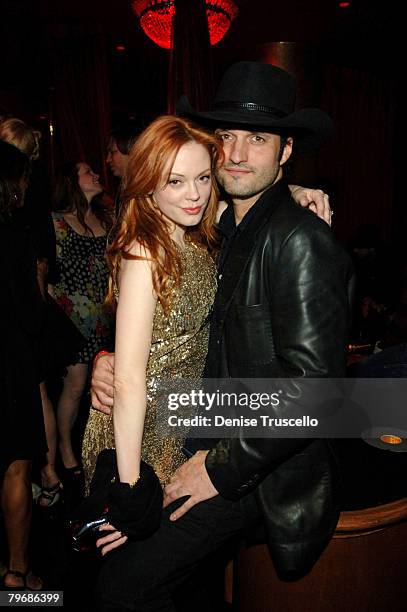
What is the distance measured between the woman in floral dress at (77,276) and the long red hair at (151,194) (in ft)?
5.33

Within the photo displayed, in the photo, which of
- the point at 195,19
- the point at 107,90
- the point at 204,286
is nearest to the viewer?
the point at 204,286

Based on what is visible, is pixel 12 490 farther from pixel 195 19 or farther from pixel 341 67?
pixel 341 67

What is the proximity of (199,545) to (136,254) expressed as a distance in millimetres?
892

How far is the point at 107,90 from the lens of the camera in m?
6.99

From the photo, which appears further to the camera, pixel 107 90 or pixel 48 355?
pixel 107 90

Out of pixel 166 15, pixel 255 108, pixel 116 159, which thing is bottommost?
pixel 116 159

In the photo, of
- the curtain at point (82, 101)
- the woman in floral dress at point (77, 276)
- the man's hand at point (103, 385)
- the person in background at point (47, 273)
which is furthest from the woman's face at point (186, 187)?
the curtain at point (82, 101)

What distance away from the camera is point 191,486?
4.96ft

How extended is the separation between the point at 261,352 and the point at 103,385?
0.60 metres

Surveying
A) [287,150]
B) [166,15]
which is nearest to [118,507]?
[287,150]

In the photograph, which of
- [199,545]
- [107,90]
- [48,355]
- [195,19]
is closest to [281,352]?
[199,545]

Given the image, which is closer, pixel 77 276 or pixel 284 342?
pixel 284 342

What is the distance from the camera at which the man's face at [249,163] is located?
1.64 meters

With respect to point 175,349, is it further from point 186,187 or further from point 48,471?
point 48,471
